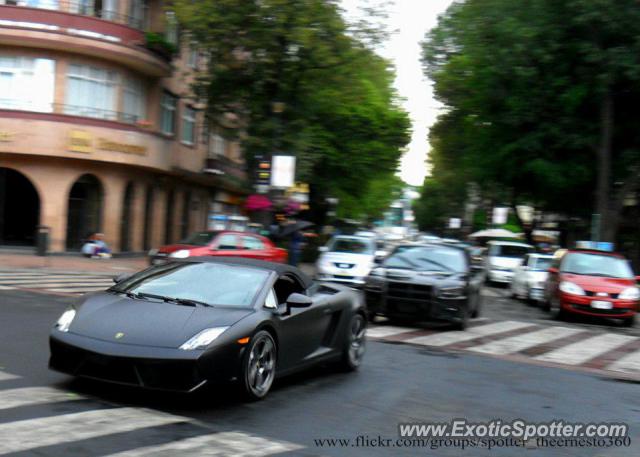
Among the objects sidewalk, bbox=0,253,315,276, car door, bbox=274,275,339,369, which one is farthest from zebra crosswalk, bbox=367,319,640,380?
sidewalk, bbox=0,253,315,276

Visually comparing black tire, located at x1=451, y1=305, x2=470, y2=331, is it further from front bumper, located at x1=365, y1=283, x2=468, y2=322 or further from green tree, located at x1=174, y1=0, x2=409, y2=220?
green tree, located at x1=174, y1=0, x2=409, y2=220

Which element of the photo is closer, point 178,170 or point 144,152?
point 144,152

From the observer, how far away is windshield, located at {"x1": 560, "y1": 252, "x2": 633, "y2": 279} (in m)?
17.9

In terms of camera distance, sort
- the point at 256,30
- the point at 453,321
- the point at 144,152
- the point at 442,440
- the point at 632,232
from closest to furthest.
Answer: the point at 442,440 < the point at 453,321 < the point at 256,30 < the point at 144,152 < the point at 632,232

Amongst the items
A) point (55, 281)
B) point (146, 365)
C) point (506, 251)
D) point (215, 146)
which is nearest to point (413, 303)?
point (146, 365)

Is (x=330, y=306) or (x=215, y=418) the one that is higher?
(x=330, y=306)

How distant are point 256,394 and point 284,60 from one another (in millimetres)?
24000

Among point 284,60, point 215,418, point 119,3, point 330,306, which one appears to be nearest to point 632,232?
point 284,60

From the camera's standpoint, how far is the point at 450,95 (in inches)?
1693

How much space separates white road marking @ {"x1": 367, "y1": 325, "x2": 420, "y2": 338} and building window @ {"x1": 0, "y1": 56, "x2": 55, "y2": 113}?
64.0 ft

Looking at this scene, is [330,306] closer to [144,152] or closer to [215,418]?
[215,418]

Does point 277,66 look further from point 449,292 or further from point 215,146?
point 449,292

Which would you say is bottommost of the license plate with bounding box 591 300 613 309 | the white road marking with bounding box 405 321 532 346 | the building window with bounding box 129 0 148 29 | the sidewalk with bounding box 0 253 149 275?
the sidewalk with bounding box 0 253 149 275

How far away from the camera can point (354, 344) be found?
894 centimetres
